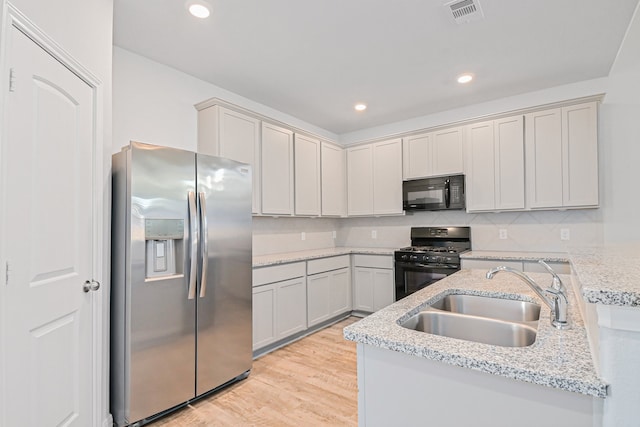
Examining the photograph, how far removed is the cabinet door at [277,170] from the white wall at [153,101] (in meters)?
0.68

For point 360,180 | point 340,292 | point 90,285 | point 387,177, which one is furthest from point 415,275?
point 90,285

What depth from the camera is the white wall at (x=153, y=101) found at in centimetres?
260

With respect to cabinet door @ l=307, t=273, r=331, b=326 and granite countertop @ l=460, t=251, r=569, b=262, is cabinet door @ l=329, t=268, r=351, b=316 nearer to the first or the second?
cabinet door @ l=307, t=273, r=331, b=326

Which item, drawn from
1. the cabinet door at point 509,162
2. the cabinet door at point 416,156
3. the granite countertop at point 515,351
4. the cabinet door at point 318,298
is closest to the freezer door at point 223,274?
the cabinet door at point 318,298

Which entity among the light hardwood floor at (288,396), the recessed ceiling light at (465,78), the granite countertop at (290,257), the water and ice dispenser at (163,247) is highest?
the recessed ceiling light at (465,78)

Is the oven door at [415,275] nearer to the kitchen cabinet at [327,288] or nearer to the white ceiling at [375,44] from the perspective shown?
the kitchen cabinet at [327,288]

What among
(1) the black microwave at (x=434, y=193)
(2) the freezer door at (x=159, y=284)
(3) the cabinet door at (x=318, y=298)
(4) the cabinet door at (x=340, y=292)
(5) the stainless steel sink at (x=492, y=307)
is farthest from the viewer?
(4) the cabinet door at (x=340, y=292)

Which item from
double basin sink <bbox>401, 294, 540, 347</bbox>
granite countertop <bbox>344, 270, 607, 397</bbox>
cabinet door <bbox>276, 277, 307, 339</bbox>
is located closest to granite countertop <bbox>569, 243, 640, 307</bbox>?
granite countertop <bbox>344, 270, 607, 397</bbox>

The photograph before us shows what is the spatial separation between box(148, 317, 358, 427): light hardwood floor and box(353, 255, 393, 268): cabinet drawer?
4.04ft

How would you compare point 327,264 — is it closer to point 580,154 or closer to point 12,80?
point 580,154

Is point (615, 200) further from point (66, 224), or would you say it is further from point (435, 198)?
point (66, 224)

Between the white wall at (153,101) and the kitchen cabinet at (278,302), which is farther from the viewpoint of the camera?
the kitchen cabinet at (278,302)

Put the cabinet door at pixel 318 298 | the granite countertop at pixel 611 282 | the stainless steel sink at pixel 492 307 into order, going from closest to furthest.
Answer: the granite countertop at pixel 611 282, the stainless steel sink at pixel 492 307, the cabinet door at pixel 318 298

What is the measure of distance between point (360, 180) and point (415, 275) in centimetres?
155
